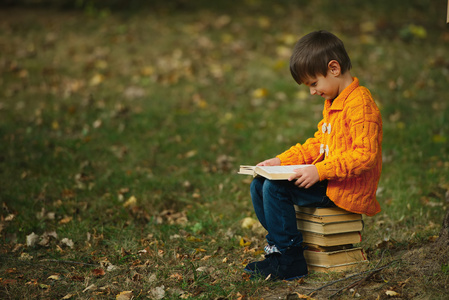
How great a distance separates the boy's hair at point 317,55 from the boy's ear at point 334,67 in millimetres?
18

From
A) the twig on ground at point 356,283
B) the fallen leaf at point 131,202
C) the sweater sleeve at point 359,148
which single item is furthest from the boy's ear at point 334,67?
the fallen leaf at point 131,202

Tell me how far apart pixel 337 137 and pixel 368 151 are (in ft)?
0.75

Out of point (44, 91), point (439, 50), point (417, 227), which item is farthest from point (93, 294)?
→ point (439, 50)

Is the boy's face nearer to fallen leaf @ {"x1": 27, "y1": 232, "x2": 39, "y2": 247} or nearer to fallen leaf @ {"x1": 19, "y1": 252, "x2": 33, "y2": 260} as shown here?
fallen leaf @ {"x1": 19, "y1": 252, "x2": 33, "y2": 260}

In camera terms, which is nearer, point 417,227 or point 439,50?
point 417,227

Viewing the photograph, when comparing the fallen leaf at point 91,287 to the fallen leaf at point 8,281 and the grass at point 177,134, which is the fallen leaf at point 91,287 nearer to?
the grass at point 177,134

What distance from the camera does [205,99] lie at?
705 cm

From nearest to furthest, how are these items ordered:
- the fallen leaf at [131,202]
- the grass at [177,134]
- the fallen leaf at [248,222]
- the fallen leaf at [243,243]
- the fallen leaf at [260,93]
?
the grass at [177,134] < the fallen leaf at [243,243] < the fallen leaf at [248,222] < the fallen leaf at [131,202] < the fallen leaf at [260,93]

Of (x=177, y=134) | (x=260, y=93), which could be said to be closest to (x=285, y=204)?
(x=177, y=134)

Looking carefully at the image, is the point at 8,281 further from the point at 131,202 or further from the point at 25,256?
the point at 131,202

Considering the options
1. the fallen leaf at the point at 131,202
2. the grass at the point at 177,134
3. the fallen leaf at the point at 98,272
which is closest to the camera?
the fallen leaf at the point at 98,272

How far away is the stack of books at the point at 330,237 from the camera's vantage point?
9.86 feet

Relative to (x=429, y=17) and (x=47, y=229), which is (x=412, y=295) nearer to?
(x=47, y=229)

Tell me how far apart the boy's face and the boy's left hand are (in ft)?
1.63
